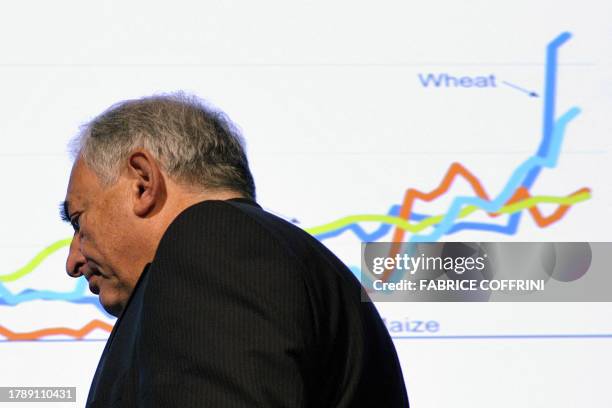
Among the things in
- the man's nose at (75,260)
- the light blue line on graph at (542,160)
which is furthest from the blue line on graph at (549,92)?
the man's nose at (75,260)

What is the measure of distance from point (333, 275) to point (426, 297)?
3.15 feet

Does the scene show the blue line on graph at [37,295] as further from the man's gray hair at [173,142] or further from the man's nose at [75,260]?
the man's gray hair at [173,142]

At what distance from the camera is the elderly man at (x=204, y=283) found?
601 mm

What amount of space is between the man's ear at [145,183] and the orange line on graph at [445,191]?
3.08 feet

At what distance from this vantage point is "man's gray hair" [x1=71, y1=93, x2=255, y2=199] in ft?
2.42

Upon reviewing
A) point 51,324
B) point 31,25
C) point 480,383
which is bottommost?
point 480,383

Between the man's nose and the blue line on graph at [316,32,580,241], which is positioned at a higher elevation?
the blue line on graph at [316,32,580,241]

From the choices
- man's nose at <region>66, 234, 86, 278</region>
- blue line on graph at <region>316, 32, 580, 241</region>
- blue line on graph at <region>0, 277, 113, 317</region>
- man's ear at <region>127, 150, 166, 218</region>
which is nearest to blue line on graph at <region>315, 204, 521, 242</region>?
blue line on graph at <region>316, 32, 580, 241</region>

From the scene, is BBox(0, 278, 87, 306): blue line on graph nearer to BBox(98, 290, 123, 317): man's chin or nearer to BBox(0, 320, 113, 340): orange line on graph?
BBox(0, 320, 113, 340): orange line on graph

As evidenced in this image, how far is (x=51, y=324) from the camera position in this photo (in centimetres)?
161

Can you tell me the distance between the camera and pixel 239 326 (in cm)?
61

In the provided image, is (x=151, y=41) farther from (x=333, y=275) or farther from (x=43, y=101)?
(x=333, y=275)

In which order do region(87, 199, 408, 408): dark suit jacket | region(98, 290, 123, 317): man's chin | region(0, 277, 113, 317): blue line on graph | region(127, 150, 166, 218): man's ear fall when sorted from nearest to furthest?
region(87, 199, 408, 408): dark suit jacket, region(127, 150, 166, 218): man's ear, region(98, 290, 123, 317): man's chin, region(0, 277, 113, 317): blue line on graph

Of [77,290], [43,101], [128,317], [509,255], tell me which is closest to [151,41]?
[43,101]
